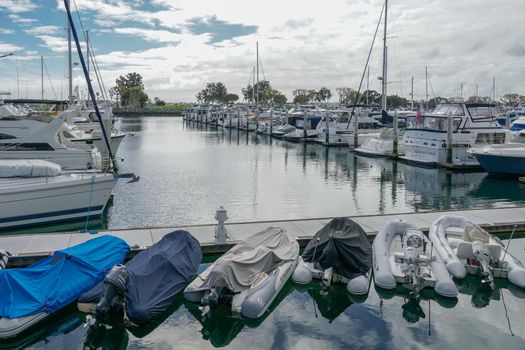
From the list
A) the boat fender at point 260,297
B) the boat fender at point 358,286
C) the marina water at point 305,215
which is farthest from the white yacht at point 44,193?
the boat fender at point 358,286

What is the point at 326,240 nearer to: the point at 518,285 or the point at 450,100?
the point at 518,285

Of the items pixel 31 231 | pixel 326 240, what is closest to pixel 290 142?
pixel 31 231

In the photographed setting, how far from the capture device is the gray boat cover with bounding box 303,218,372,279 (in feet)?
38.4

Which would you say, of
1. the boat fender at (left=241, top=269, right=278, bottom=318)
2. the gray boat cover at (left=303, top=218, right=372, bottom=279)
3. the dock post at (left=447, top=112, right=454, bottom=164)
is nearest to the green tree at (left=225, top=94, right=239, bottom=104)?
the dock post at (left=447, top=112, right=454, bottom=164)

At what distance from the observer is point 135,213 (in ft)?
70.8

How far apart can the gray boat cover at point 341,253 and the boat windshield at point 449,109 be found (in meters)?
26.8

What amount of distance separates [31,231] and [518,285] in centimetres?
1493

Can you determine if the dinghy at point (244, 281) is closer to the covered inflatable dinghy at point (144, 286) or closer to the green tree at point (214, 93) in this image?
the covered inflatable dinghy at point (144, 286)

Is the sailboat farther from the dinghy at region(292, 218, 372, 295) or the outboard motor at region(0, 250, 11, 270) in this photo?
the dinghy at region(292, 218, 372, 295)

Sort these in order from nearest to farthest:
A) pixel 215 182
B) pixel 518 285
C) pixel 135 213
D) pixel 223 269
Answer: pixel 223 269 → pixel 518 285 → pixel 135 213 → pixel 215 182

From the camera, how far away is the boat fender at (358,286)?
11453 mm

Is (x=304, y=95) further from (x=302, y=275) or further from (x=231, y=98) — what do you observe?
(x=302, y=275)

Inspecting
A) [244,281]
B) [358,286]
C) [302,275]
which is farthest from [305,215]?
[244,281]

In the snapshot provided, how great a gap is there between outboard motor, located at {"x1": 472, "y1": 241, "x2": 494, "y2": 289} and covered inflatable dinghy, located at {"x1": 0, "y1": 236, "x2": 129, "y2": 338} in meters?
8.43
